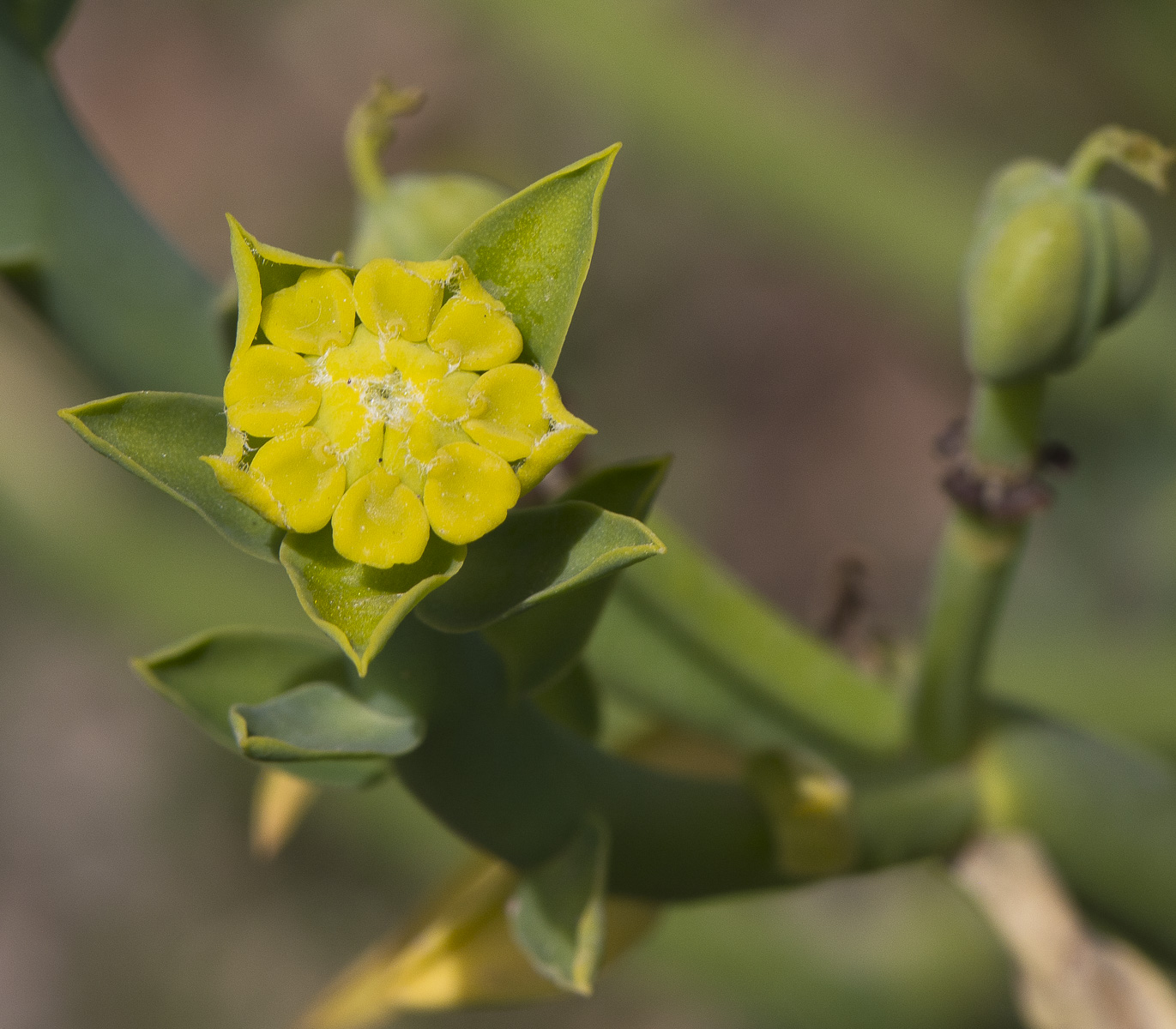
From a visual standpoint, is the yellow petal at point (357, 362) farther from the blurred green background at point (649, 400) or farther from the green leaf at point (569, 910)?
the blurred green background at point (649, 400)

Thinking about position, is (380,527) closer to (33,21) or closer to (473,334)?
(473,334)

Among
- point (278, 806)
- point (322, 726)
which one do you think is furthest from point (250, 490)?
point (278, 806)

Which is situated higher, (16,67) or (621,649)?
(16,67)

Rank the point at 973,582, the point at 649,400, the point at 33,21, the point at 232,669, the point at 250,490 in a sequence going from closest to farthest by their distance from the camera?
the point at 250,490 < the point at 232,669 < the point at 33,21 < the point at 973,582 < the point at 649,400

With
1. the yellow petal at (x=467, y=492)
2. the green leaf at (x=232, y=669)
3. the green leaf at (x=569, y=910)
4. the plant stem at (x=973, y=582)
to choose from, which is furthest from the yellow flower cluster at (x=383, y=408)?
the plant stem at (x=973, y=582)

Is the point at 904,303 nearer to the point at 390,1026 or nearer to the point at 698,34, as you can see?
the point at 698,34

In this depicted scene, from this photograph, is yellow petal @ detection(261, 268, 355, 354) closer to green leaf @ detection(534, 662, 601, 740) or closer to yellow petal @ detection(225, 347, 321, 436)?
yellow petal @ detection(225, 347, 321, 436)

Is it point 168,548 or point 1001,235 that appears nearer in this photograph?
point 1001,235

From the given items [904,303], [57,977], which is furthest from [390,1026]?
[904,303]
